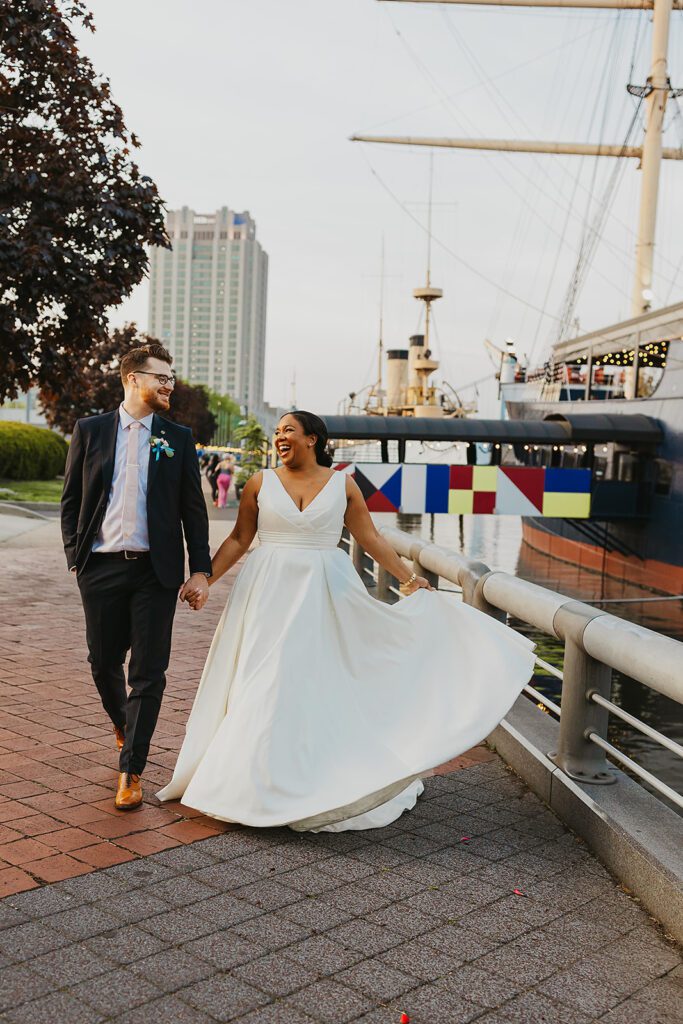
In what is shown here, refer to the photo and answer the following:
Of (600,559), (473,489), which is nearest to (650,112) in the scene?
(600,559)

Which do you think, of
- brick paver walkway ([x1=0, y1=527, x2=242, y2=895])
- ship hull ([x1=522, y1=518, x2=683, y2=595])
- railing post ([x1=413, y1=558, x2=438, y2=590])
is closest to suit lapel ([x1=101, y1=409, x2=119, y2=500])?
brick paver walkway ([x1=0, y1=527, x2=242, y2=895])

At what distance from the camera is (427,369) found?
2532 inches

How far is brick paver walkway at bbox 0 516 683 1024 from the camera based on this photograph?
Answer: 2.99 metres

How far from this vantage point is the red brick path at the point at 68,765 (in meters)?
4.10

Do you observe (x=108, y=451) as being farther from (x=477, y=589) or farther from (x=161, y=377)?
(x=477, y=589)

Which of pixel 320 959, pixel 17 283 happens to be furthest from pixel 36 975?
pixel 17 283

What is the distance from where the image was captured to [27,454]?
130 feet

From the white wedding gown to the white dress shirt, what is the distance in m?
0.53

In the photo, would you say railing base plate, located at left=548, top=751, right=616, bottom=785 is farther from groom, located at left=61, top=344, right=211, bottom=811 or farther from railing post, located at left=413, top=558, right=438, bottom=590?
railing post, located at left=413, top=558, right=438, bottom=590

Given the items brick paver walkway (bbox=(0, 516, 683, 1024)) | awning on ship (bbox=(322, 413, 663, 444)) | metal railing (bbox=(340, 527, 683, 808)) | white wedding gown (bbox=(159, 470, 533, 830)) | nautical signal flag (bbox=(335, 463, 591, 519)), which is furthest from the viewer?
awning on ship (bbox=(322, 413, 663, 444))

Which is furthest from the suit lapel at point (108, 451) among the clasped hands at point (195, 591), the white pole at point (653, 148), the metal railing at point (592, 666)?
the white pole at point (653, 148)

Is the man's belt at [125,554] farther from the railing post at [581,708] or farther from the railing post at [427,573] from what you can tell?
the railing post at [427,573]

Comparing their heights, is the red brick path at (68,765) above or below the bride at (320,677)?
below

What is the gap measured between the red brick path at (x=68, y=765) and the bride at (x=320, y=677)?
291mm
